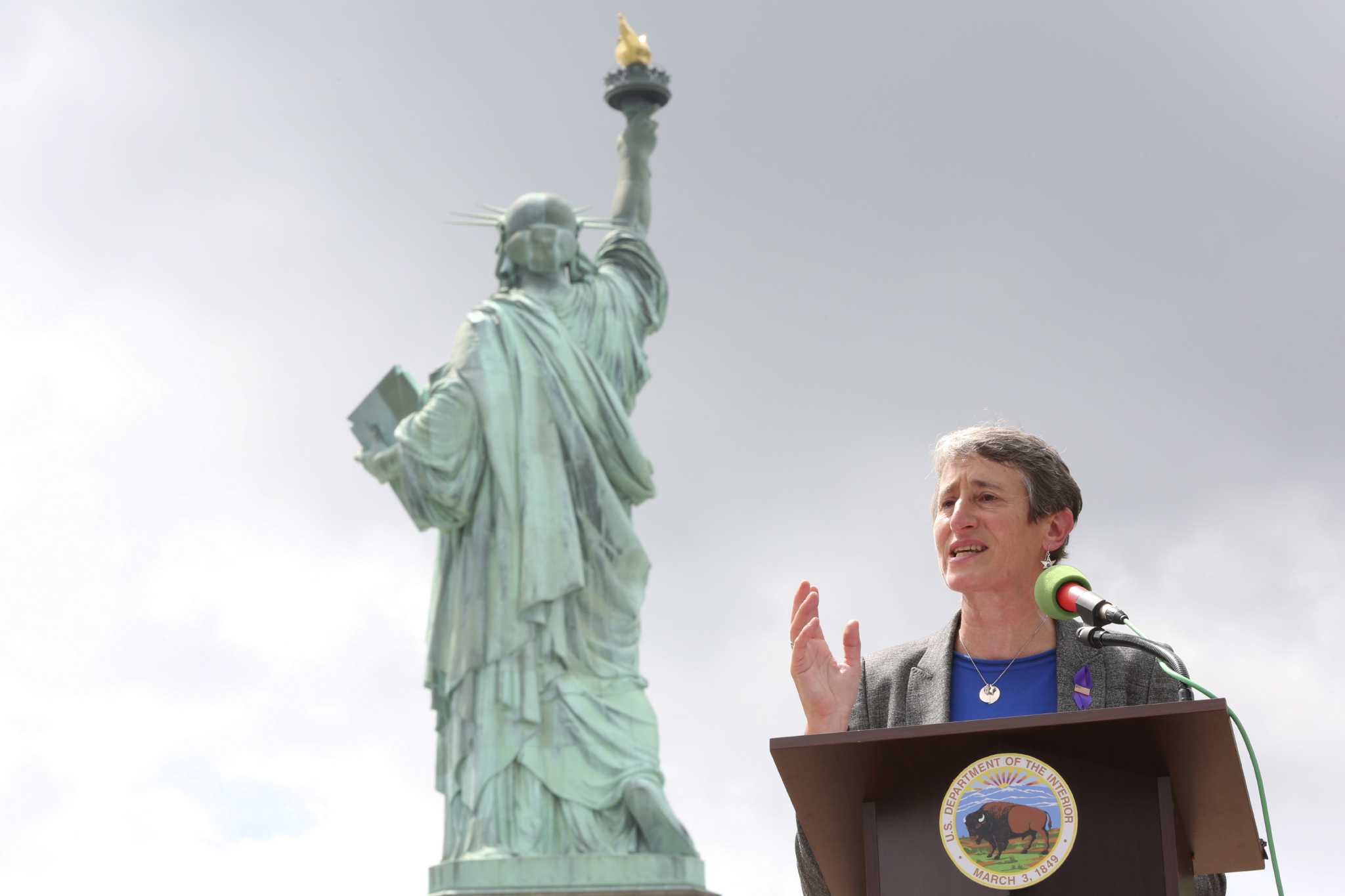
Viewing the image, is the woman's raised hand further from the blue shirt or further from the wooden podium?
the wooden podium

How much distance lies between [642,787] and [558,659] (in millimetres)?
892

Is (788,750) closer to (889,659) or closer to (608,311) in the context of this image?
(889,659)

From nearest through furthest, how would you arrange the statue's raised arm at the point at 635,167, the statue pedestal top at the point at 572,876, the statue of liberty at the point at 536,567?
the statue pedestal top at the point at 572,876
the statue of liberty at the point at 536,567
the statue's raised arm at the point at 635,167

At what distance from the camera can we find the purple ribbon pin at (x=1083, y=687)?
3.25 meters

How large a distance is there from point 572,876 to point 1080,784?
830cm

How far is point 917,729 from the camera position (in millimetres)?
2729

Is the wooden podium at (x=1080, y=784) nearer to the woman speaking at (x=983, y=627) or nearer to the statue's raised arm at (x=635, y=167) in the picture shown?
the woman speaking at (x=983, y=627)

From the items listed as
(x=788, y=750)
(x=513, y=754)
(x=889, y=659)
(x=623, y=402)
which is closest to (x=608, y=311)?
(x=623, y=402)

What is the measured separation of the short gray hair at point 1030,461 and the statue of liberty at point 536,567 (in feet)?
25.5

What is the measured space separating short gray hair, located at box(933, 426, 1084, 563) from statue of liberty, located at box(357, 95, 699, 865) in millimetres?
7770

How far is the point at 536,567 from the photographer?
11188mm

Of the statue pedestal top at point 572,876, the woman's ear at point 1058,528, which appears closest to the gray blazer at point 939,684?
the woman's ear at point 1058,528

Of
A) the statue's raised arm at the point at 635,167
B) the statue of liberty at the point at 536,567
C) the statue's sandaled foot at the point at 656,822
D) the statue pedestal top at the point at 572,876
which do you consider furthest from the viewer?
the statue's raised arm at the point at 635,167

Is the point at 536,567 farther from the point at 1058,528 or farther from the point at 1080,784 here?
the point at 1080,784
